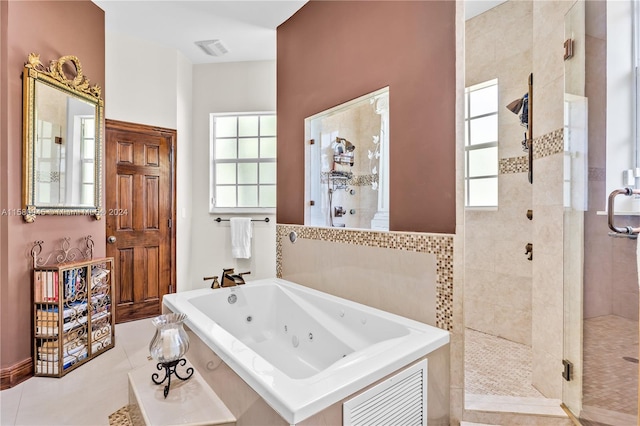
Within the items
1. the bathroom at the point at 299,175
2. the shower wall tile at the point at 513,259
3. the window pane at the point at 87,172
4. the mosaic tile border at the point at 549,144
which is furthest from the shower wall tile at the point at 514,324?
the window pane at the point at 87,172

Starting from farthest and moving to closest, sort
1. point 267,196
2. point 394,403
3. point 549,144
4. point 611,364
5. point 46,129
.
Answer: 1. point 267,196
2. point 46,129
3. point 549,144
4. point 611,364
5. point 394,403

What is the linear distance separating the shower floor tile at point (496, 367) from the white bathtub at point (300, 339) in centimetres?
57

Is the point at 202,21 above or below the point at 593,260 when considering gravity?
above

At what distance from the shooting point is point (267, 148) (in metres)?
3.80

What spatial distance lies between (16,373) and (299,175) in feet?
7.86

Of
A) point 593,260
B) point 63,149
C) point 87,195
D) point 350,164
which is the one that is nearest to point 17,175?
point 63,149

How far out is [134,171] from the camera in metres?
3.28

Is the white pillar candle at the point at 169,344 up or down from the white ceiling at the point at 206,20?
down

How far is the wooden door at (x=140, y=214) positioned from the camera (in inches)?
124

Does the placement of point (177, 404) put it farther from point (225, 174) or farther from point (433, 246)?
point (225, 174)

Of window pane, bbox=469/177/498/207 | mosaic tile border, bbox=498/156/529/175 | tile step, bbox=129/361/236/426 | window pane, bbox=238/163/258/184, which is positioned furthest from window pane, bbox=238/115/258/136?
tile step, bbox=129/361/236/426

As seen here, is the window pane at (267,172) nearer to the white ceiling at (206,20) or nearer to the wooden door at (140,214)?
the wooden door at (140,214)

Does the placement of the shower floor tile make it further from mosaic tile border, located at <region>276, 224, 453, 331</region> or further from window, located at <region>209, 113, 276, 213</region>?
window, located at <region>209, 113, 276, 213</region>

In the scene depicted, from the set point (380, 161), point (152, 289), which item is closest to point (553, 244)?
point (380, 161)
